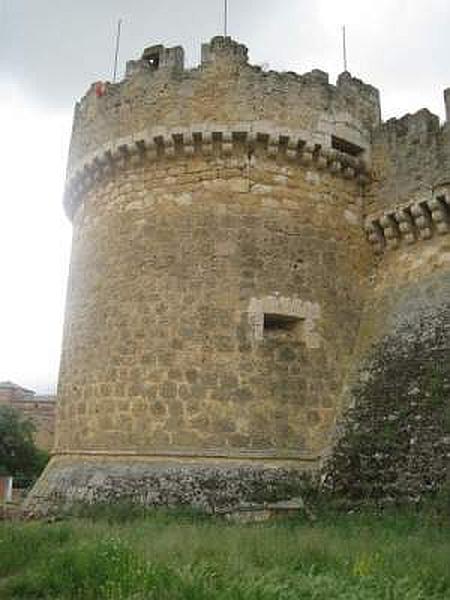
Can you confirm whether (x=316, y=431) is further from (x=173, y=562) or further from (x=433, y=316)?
(x=173, y=562)

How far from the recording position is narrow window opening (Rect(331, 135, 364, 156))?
10203 mm

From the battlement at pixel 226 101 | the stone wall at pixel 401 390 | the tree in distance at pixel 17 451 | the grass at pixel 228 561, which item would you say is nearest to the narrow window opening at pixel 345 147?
the battlement at pixel 226 101

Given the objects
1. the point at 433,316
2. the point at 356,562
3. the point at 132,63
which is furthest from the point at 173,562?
the point at 132,63

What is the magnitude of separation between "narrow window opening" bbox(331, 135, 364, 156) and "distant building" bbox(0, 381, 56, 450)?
20765mm

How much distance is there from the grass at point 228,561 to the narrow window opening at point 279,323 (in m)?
2.79

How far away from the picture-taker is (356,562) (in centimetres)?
507

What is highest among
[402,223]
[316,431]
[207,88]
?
[207,88]

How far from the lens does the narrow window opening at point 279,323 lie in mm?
9227

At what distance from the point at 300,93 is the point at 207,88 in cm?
136

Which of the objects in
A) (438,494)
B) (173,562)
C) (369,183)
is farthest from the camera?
(369,183)

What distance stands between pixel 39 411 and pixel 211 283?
85.2 feet

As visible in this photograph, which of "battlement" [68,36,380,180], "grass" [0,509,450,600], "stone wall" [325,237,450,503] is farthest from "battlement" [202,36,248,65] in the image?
"grass" [0,509,450,600]

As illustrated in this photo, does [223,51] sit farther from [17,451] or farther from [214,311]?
[17,451]

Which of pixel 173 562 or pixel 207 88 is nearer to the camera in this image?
pixel 173 562
